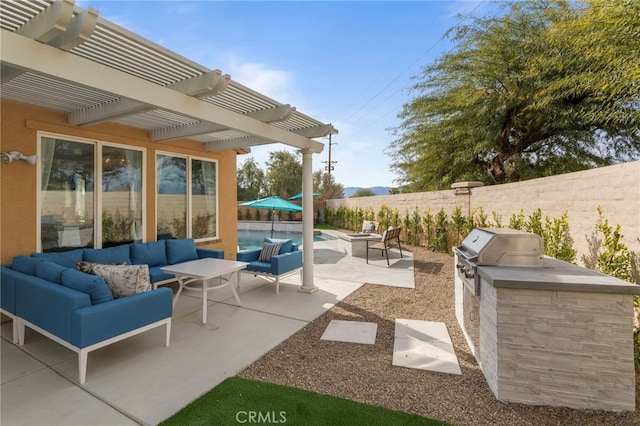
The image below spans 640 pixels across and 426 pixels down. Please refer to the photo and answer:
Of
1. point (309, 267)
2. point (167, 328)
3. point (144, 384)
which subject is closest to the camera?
point (144, 384)

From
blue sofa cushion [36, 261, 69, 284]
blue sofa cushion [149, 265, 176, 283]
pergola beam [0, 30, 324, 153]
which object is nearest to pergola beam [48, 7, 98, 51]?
pergola beam [0, 30, 324, 153]

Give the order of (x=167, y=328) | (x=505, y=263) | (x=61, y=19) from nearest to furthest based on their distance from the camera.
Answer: (x=61, y=19) → (x=505, y=263) → (x=167, y=328)

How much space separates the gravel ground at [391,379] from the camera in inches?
99.3

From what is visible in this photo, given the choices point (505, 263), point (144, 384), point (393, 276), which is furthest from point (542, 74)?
point (144, 384)

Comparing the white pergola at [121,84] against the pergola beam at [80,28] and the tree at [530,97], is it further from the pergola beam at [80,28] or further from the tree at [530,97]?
the tree at [530,97]

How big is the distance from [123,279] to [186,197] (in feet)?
13.2

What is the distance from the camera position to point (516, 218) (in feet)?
22.6

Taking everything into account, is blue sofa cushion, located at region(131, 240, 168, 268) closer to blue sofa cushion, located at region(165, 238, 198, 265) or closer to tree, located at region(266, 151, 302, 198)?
blue sofa cushion, located at region(165, 238, 198, 265)

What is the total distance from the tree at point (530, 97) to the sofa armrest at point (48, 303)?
9093 mm

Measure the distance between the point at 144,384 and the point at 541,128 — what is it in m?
12.2

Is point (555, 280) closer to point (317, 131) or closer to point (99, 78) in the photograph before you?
point (317, 131)

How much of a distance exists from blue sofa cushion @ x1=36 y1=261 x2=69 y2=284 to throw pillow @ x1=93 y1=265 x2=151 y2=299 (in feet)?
1.11

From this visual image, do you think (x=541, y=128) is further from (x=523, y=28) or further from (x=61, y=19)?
(x=61, y=19)

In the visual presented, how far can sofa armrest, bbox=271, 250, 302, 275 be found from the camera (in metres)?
6.07
